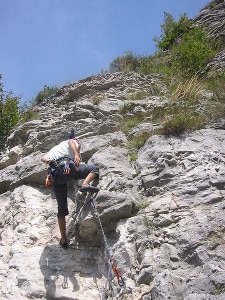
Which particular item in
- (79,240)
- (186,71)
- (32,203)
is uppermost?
(186,71)

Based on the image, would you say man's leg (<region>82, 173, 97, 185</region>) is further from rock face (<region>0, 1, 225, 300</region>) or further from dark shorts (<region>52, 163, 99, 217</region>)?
rock face (<region>0, 1, 225, 300</region>)

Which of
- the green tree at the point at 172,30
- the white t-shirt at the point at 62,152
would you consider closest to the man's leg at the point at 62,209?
the white t-shirt at the point at 62,152

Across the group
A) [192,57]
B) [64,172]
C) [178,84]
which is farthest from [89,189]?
[192,57]

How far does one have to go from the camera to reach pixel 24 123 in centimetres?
1223

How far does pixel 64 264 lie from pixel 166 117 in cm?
405

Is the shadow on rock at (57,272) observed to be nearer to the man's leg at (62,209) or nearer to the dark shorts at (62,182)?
the man's leg at (62,209)

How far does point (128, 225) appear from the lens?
251 inches

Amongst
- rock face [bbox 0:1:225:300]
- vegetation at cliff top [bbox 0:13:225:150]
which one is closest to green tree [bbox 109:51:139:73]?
vegetation at cliff top [bbox 0:13:225:150]

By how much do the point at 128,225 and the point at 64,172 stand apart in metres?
1.47

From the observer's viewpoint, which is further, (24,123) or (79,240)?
(24,123)

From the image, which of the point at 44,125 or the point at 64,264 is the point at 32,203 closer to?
the point at 64,264

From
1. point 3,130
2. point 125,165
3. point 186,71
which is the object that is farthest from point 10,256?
point 186,71

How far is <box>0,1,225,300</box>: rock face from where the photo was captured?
5.45 metres

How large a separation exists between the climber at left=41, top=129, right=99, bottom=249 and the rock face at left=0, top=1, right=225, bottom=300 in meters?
0.23
